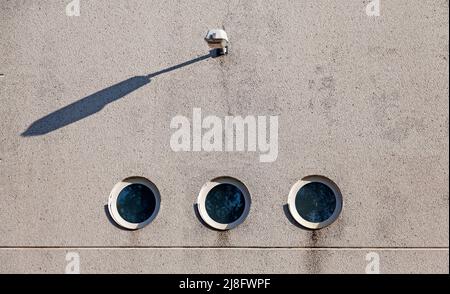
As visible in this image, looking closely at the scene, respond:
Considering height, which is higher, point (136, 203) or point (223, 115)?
point (223, 115)

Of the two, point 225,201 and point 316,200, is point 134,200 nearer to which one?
point 225,201

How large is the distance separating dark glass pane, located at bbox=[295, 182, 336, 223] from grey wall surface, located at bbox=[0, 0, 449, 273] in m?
0.21

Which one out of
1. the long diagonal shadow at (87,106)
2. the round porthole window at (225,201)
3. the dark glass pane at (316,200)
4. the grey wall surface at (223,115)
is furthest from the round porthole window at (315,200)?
the long diagonal shadow at (87,106)

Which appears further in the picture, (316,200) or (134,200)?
(134,200)

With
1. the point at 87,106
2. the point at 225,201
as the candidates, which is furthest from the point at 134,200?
the point at 87,106

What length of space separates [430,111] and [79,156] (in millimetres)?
4970

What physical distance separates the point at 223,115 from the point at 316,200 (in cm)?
178

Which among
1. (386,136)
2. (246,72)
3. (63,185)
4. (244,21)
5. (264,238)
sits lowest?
(264,238)

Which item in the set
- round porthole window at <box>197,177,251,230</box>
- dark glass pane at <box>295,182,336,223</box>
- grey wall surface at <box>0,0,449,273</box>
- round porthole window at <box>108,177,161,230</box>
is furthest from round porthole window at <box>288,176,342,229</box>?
round porthole window at <box>108,177,161,230</box>

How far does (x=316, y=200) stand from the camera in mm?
9555

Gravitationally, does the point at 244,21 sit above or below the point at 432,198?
above

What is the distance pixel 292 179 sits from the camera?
9477 millimetres

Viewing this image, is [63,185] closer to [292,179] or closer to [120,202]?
[120,202]
